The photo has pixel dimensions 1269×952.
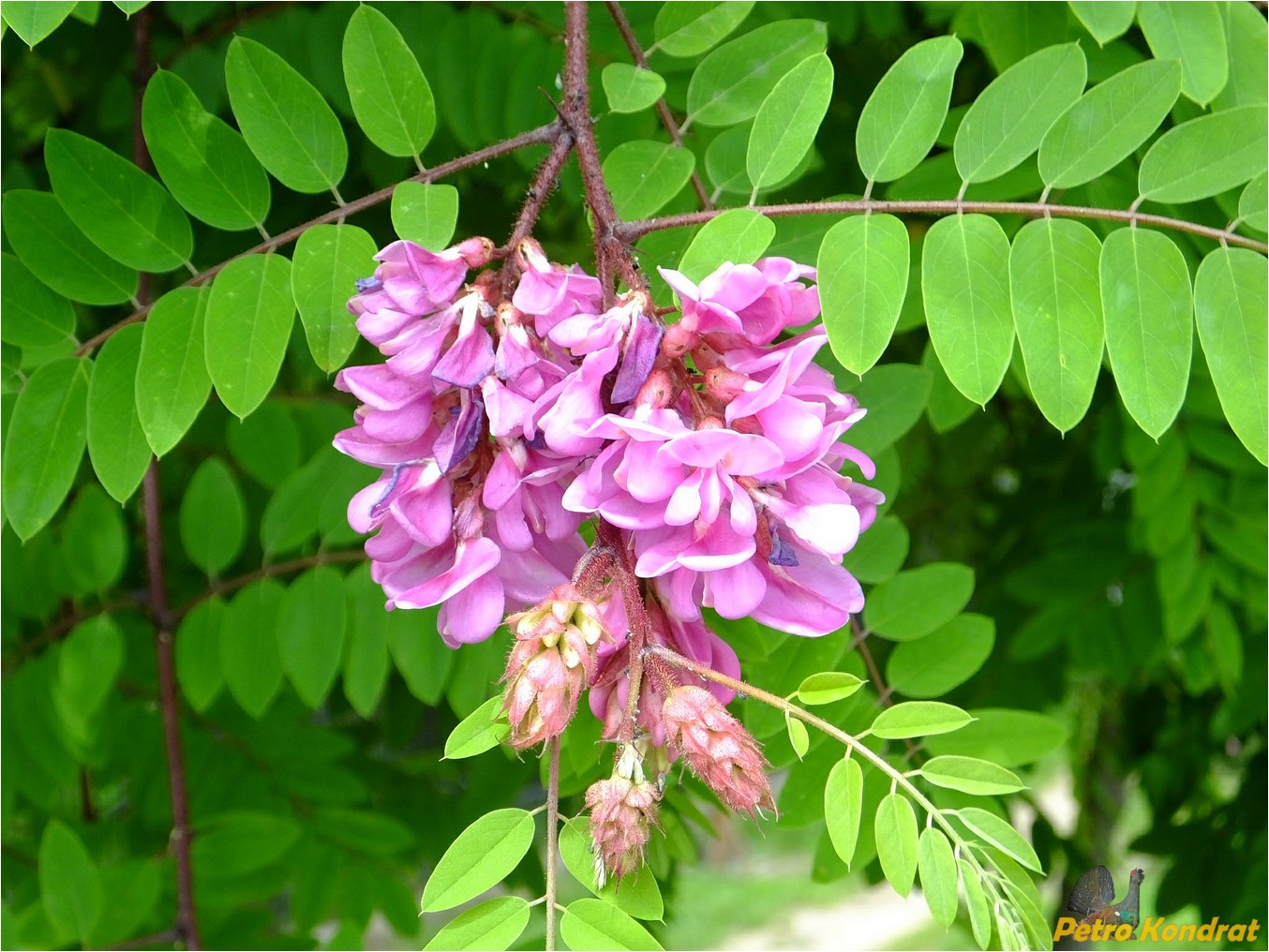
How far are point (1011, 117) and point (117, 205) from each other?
106cm

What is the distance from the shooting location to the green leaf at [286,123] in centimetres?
131

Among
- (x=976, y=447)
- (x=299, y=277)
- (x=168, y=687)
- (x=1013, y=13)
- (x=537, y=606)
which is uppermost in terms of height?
(x=1013, y=13)

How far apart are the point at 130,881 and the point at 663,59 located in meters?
1.44

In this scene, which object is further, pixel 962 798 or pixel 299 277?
pixel 962 798

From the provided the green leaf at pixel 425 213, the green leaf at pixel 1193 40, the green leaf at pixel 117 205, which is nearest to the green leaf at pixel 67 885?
the green leaf at pixel 117 205

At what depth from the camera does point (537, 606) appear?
915 mm

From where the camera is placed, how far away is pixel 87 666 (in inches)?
69.3

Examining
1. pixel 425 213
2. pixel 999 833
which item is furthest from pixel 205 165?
pixel 999 833

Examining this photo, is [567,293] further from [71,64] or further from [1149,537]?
[71,64]

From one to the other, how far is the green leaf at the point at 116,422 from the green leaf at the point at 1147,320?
42.3 inches

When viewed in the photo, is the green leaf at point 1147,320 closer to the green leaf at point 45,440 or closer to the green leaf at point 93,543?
the green leaf at point 45,440

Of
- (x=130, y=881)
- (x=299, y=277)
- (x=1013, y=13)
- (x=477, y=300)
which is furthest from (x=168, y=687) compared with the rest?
(x=1013, y=13)

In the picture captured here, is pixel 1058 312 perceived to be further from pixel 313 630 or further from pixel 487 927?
pixel 313 630

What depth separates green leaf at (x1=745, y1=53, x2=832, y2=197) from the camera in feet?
3.99
